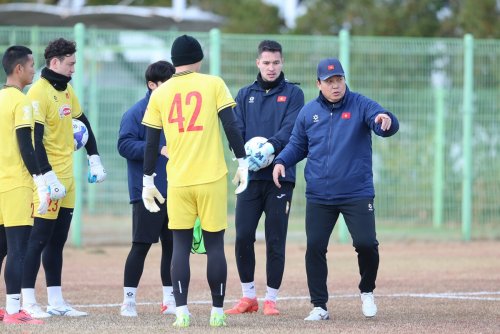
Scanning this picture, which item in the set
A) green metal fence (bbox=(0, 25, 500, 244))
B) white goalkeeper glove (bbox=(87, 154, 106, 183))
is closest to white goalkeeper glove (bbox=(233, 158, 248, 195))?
white goalkeeper glove (bbox=(87, 154, 106, 183))

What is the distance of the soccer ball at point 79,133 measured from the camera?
10.1m

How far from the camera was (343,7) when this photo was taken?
2647 cm

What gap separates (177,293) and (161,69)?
7.34 feet

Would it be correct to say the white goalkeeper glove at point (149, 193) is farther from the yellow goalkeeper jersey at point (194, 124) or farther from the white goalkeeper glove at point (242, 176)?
the white goalkeeper glove at point (242, 176)

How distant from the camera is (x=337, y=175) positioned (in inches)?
367

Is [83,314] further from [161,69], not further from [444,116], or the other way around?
[444,116]

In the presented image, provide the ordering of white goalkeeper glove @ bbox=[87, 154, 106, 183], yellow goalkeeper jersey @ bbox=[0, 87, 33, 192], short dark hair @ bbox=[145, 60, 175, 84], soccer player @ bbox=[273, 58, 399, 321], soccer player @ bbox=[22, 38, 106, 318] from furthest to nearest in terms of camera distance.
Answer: white goalkeeper glove @ bbox=[87, 154, 106, 183], short dark hair @ bbox=[145, 60, 175, 84], soccer player @ bbox=[22, 38, 106, 318], soccer player @ bbox=[273, 58, 399, 321], yellow goalkeeper jersey @ bbox=[0, 87, 33, 192]

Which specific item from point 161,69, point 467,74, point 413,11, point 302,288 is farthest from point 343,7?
point 161,69

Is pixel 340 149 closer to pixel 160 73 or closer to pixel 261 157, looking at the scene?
pixel 261 157

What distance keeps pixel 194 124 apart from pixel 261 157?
1.28 m

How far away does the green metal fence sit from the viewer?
1792cm

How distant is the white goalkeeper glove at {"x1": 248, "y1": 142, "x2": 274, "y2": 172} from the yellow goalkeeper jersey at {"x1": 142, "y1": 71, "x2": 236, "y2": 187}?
108cm

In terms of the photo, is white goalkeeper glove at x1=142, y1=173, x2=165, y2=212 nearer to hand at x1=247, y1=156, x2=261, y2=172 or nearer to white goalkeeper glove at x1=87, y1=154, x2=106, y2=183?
hand at x1=247, y1=156, x2=261, y2=172

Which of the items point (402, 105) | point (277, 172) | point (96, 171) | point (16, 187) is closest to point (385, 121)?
point (277, 172)
